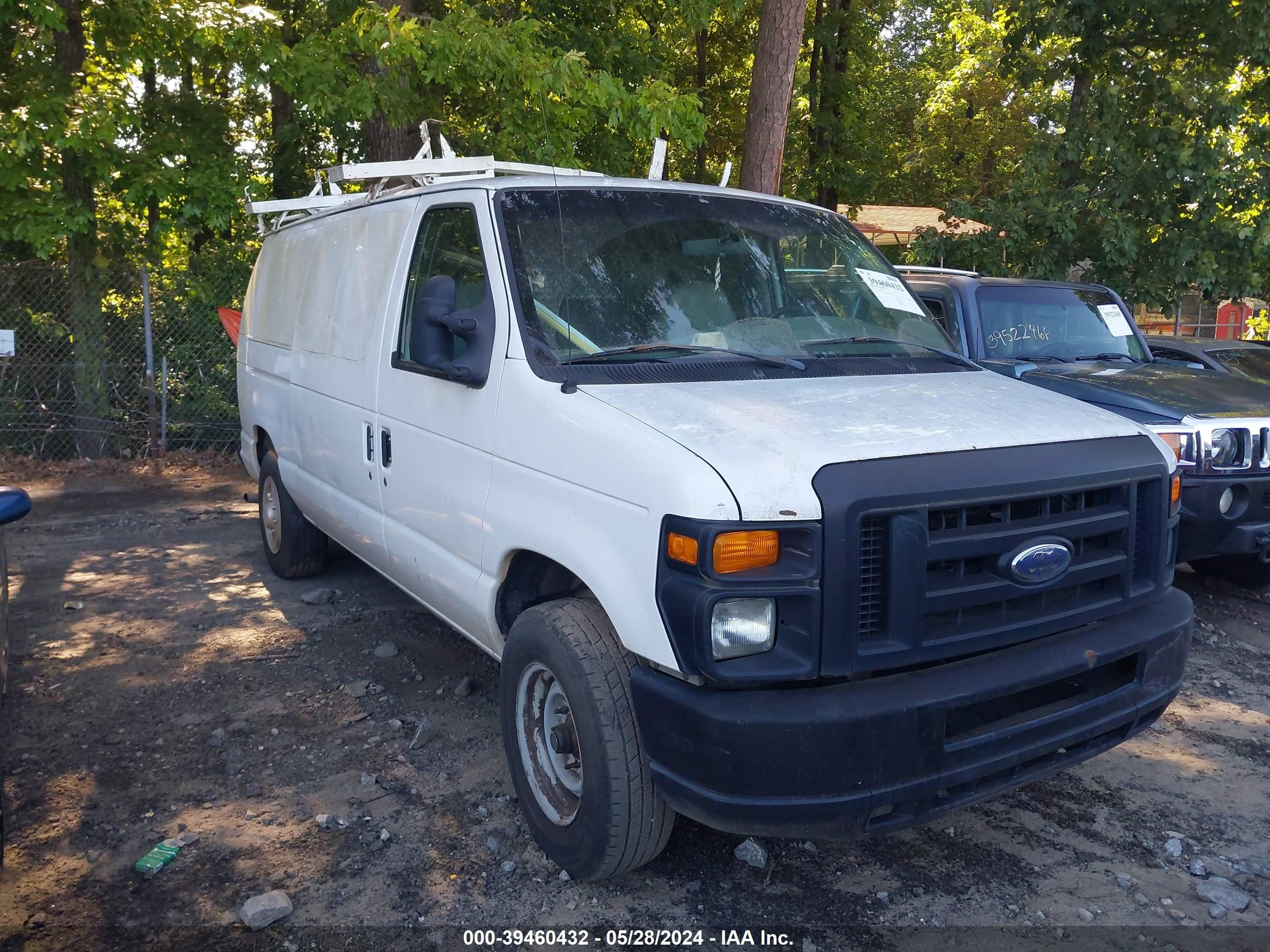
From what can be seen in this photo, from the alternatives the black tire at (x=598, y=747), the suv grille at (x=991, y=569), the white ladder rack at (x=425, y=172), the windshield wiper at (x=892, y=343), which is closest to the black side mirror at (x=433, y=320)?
the white ladder rack at (x=425, y=172)

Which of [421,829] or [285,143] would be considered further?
[285,143]

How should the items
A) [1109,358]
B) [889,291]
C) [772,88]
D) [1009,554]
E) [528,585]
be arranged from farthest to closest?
[772,88], [1109,358], [889,291], [528,585], [1009,554]

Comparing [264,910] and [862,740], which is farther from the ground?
[862,740]

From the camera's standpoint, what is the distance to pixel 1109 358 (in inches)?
280

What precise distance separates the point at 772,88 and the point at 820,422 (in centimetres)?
762

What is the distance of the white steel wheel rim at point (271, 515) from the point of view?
21.8ft

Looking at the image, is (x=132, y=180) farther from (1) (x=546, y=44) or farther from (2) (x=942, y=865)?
(2) (x=942, y=865)

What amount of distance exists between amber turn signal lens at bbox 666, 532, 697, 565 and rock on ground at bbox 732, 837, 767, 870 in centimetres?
135

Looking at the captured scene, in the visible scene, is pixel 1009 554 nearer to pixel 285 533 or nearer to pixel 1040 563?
pixel 1040 563

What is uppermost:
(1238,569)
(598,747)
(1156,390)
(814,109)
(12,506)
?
(814,109)

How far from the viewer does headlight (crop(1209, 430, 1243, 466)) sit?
5727mm

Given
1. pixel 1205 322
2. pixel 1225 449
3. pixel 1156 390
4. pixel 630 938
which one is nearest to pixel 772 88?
pixel 1156 390

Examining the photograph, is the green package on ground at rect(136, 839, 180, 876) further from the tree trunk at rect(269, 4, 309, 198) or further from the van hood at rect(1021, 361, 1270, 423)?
the tree trunk at rect(269, 4, 309, 198)

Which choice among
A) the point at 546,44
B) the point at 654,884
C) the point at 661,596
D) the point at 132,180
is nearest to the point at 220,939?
the point at 654,884
